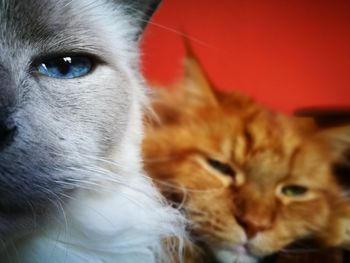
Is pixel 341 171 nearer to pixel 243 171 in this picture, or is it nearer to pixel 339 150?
pixel 339 150

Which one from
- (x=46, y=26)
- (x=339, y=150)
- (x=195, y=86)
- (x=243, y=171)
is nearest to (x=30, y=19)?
(x=46, y=26)

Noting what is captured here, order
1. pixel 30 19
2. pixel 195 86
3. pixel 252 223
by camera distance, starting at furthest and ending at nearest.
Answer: pixel 195 86 < pixel 252 223 < pixel 30 19

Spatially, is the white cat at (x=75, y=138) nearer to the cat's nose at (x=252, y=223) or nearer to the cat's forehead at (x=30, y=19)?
the cat's forehead at (x=30, y=19)

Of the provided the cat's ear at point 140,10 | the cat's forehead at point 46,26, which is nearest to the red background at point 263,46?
the cat's ear at point 140,10

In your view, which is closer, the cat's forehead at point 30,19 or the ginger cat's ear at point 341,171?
the cat's forehead at point 30,19

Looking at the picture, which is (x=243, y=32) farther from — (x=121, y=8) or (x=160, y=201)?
(x=160, y=201)

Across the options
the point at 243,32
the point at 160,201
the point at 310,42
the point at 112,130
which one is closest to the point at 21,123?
the point at 112,130
